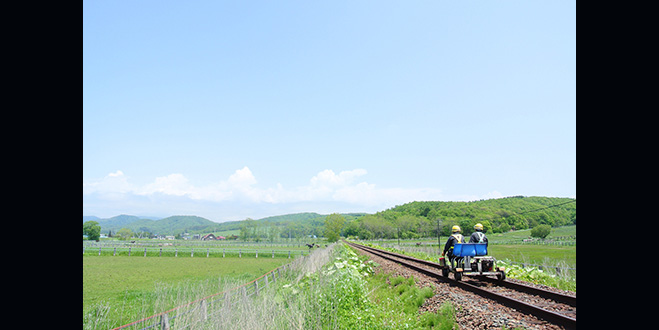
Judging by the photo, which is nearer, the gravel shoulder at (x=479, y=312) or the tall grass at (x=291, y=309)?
the tall grass at (x=291, y=309)

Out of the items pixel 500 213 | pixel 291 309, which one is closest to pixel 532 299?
pixel 291 309

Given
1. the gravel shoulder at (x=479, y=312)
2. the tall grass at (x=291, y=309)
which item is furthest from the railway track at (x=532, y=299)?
the tall grass at (x=291, y=309)

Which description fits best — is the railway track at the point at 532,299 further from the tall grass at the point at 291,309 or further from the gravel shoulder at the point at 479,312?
the tall grass at the point at 291,309

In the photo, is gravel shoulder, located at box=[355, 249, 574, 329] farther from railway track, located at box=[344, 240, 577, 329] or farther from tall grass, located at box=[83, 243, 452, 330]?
tall grass, located at box=[83, 243, 452, 330]

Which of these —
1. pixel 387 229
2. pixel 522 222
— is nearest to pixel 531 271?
pixel 522 222

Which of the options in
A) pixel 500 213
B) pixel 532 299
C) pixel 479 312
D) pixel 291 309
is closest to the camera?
pixel 291 309

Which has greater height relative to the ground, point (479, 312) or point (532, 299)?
point (479, 312)

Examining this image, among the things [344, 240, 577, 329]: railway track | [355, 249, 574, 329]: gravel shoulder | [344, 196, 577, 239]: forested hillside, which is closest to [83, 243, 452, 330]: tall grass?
[355, 249, 574, 329]: gravel shoulder

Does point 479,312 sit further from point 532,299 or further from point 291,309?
point 291,309

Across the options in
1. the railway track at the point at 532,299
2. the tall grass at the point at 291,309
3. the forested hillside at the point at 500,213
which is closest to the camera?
the tall grass at the point at 291,309
